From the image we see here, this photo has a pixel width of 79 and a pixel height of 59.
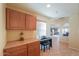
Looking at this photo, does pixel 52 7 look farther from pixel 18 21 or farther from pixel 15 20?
pixel 15 20

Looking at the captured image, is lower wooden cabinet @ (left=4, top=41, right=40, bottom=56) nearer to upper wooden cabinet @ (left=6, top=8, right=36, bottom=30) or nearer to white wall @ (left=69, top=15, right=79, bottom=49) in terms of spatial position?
upper wooden cabinet @ (left=6, top=8, right=36, bottom=30)

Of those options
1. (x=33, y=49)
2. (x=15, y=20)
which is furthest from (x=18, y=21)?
(x=33, y=49)

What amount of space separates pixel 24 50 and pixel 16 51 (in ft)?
1.28

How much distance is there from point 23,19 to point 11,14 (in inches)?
23.8

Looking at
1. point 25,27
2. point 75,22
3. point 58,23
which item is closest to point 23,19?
point 25,27

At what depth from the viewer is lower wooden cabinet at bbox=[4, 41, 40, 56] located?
2321mm

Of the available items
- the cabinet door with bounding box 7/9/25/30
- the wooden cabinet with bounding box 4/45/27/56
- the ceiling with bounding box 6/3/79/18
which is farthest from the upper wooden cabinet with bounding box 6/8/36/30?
the wooden cabinet with bounding box 4/45/27/56

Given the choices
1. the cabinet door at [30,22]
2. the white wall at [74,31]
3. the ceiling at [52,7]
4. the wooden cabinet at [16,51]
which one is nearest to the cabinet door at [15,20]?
the cabinet door at [30,22]

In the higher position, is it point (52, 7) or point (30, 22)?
point (52, 7)

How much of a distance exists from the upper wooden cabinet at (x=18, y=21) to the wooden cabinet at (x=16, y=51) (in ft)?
2.25

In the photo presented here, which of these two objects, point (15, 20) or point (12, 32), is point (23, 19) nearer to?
point (15, 20)

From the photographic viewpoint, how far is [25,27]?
3557 millimetres

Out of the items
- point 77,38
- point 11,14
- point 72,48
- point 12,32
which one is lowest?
point 72,48

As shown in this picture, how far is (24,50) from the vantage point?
2.91 meters
